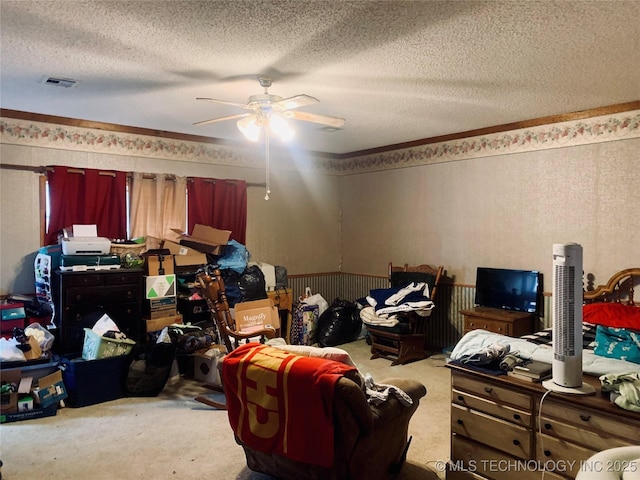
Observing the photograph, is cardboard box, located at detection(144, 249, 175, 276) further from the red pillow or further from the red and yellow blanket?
the red pillow

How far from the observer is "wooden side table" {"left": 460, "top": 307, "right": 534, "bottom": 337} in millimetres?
4340

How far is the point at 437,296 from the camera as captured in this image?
557 centimetres

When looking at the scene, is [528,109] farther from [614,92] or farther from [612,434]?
[612,434]

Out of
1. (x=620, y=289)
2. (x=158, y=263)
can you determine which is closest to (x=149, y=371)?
(x=158, y=263)

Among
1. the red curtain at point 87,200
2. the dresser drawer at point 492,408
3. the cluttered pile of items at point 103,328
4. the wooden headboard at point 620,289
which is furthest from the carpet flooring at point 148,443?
the red curtain at point 87,200

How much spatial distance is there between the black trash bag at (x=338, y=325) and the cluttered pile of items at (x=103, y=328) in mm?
1238

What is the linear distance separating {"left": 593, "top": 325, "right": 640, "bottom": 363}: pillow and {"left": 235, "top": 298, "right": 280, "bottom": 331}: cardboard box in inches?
106

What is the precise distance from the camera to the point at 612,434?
1974 mm

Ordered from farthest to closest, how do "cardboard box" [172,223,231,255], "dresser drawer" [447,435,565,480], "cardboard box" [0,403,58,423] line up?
"cardboard box" [172,223,231,255]
"cardboard box" [0,403,58,423]
"dresser drawer" [447,435,565,480]

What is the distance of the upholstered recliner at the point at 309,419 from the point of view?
6.98 ft

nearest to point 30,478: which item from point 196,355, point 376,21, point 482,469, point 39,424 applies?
point 39,424

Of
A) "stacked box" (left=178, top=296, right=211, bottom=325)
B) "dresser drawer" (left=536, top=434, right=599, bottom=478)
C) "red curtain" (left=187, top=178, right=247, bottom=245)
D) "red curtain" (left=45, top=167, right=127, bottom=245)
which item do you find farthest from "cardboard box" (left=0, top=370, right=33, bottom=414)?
"dresser drawer" (left=536, top=434, right=599, bottom=478)

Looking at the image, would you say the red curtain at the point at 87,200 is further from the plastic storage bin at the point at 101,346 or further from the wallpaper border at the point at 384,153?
the plastic storage bin at the point at 101,346

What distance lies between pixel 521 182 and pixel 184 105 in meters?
3.32
